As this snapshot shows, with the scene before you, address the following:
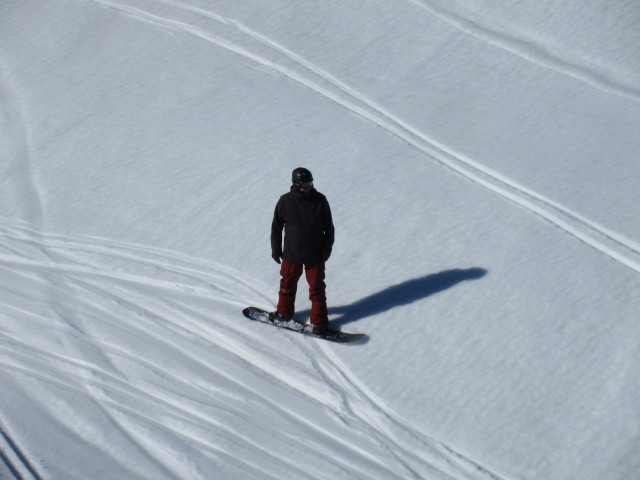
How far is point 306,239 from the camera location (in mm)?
5336

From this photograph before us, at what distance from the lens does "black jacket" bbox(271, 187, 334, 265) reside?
5.34 meters

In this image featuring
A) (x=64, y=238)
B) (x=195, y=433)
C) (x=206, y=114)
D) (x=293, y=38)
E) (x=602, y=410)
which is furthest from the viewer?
(x=293, y=38)

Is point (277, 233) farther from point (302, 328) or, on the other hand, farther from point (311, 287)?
point (302, 328)

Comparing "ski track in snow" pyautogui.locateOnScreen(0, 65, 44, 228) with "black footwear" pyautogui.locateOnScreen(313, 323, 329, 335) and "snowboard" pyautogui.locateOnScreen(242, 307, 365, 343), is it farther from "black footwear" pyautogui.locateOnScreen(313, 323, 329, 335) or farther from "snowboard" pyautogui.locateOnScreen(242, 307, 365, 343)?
"black footwear" pyautogui.locateOnScreen(313, 323, 329, 335)

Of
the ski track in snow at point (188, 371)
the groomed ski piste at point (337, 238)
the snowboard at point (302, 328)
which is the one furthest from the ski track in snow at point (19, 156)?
the snowboard at point (302, 328)

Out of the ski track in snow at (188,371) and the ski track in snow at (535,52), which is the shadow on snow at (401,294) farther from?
the ski track in snow at (535,52)

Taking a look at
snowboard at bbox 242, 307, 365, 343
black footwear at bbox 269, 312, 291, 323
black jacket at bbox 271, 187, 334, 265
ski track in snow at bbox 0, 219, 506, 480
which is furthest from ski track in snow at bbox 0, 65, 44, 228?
black jacket at bbox 271, 187, 334, 265

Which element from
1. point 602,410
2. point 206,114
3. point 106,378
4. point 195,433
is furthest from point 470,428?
point 206,114

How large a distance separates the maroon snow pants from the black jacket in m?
0.07

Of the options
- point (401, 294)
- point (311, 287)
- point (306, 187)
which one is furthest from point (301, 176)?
point (401, 294)

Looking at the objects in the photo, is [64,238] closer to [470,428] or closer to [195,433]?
[195,433]

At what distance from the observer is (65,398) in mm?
4766

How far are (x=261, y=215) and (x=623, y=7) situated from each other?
606 centimetres

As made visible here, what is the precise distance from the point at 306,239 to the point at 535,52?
17.9 feet
